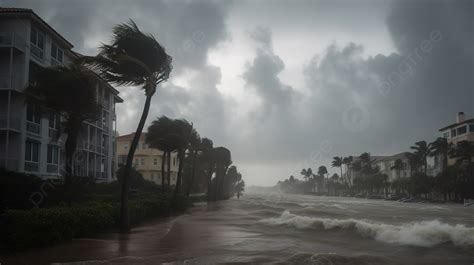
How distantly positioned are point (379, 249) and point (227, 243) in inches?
199

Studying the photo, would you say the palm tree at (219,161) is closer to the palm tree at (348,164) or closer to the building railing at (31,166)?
the building railing at (31,166)

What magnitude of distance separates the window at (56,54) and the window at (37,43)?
1.69m

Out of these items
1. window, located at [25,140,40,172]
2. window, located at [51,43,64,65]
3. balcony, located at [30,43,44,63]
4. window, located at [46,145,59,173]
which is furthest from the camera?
window, located at [51,43,64,65]

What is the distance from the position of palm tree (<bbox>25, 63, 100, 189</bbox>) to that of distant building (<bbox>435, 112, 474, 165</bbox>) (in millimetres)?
77586

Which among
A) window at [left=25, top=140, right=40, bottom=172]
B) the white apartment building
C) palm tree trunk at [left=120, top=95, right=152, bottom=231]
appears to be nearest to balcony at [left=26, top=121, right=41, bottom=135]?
the white apartment building

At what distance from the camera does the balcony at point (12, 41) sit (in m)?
29.8

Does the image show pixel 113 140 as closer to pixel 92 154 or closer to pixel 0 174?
pixel 92 154

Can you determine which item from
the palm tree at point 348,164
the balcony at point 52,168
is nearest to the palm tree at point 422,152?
the palm tree at point 348,164

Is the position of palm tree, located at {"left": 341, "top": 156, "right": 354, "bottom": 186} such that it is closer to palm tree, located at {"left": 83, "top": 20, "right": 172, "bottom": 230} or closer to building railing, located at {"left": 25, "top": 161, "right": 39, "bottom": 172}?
building railing, located at {"left": 25, "top": 161, "right": 39, "bottom": 172}

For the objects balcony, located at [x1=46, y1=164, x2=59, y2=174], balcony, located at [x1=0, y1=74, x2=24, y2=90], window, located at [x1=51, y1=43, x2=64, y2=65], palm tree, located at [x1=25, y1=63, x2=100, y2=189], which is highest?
window, located at [x1=51, y1=43, x2=64, y2=65]

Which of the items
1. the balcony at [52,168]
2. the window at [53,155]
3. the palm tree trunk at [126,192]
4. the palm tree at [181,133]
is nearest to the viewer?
the palm tree trunk at [126,192]

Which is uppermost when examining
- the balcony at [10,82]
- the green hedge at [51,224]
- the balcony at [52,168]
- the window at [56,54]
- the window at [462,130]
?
the window at [56,54]

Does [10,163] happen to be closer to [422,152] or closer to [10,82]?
[10,82]

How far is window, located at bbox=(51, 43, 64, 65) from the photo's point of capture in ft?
115
